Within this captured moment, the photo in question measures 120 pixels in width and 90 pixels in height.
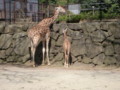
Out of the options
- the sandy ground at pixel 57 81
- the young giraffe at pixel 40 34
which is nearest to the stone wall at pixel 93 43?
the young giraffe at pixel 40 34

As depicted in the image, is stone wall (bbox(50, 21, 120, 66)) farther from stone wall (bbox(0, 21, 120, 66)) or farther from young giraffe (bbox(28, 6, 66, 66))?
young giraffe (bbox(28, 6, 66, 66))

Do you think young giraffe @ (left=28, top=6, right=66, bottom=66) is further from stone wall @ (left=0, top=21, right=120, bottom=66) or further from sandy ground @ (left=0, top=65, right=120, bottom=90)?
sandy ground @ (left=0, top=65, right=120, bottom=90)

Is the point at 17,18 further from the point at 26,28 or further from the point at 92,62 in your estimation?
the point at 92,62

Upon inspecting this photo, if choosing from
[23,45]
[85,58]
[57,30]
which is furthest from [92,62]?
[23,45]

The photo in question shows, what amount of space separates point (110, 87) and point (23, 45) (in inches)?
241

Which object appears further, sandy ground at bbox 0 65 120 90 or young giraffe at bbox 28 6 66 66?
young giraffe at bbox 28 6 66 66

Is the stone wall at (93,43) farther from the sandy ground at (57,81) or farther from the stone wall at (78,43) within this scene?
the sandy ground at (57,81)

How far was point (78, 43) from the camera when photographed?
13664 mm

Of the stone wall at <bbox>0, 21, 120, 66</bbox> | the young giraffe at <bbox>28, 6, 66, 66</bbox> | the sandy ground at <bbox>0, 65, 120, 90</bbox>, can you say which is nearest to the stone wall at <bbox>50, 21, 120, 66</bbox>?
the stone wall at <bbox>0, 21, 120, 66</bbox>

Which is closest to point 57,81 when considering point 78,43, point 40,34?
point 40,34

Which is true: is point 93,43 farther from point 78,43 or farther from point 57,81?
point 57,81

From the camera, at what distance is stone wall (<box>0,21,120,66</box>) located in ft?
43.7

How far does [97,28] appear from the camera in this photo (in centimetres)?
1359

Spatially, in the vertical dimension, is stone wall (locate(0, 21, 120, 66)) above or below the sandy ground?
above
